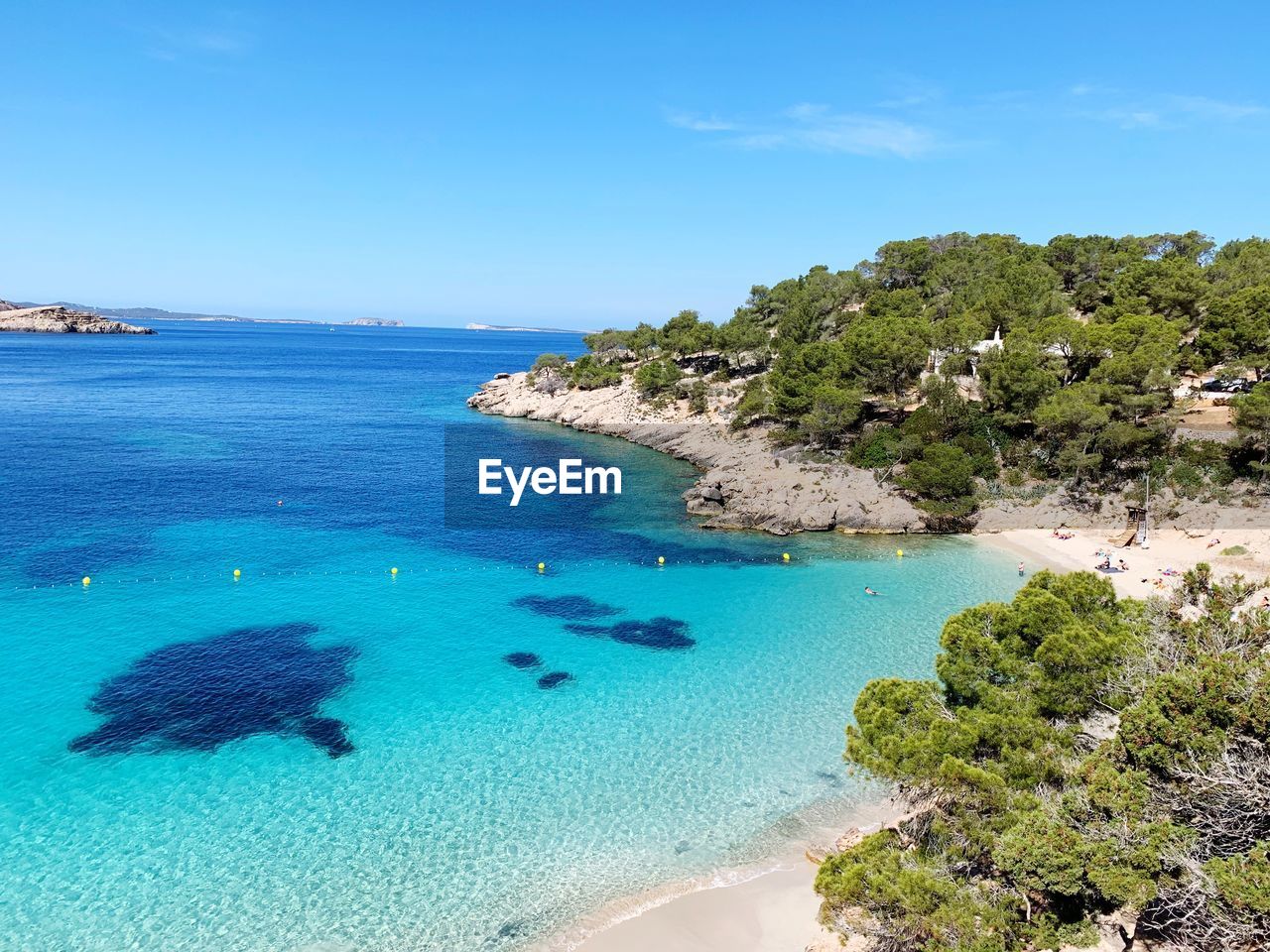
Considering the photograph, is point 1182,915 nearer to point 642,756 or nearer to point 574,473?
point 642,756

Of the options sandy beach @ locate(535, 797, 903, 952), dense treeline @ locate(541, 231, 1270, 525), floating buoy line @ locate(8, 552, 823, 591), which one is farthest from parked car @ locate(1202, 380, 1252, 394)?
sandy beach @ locate(535, 797, 903, 952)

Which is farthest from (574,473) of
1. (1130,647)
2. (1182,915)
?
(1182,915)

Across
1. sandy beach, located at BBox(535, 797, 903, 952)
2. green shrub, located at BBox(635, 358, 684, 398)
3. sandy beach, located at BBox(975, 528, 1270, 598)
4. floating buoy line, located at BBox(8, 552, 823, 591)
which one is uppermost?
green shrub, located at BBox(635, 358, 684, 398)

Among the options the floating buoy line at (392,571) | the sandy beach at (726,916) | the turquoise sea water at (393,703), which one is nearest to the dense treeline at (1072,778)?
the sandy beach at (726,916)

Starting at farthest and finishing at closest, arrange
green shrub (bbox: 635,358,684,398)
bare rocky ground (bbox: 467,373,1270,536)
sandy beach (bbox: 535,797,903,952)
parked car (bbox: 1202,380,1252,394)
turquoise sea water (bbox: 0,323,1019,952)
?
green shrub (bbox: 635,358,684,398) < parked car (bbox: 1202,380,1252,394) < bare rocky ground (bbox: 467,373,1270,536) < turquoise sea water (bbox: 0,323,1019,952) < sandy beach (bbox: 535,797,903,952)

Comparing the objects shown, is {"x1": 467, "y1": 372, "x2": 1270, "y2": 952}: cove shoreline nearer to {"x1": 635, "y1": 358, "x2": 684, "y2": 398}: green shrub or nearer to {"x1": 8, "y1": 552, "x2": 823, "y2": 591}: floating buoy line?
{"x1": 635, "y1": 358, "x2": 684, "y2": 398}: green shrub

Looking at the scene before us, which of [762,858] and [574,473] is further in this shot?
[574,473]

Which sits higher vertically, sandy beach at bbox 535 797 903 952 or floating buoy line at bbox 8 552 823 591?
floating buoy line at bbox 8 552 823 591
